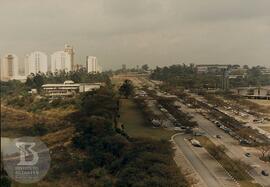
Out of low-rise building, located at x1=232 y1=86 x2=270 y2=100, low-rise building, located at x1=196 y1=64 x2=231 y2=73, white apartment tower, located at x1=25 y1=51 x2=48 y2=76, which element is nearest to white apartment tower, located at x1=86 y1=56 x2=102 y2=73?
white apartment tower, located at x1=25 y1=51 x2=48 y2=76

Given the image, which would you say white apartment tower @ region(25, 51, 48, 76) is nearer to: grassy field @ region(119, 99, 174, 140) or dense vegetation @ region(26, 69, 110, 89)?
dense vegetation @ region(26, 69, 110, 89)

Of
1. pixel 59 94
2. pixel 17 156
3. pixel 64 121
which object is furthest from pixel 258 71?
pixel 17 156

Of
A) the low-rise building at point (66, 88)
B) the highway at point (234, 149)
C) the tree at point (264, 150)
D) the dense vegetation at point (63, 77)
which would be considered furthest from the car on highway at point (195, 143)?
the dense vegetation at point (63, 77)

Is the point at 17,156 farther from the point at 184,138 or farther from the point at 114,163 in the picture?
the point at 184,138

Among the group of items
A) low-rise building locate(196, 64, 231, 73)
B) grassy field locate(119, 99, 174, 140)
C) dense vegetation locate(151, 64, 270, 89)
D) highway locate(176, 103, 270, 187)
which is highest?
low-rise building locate(196, 64, 231, 73)

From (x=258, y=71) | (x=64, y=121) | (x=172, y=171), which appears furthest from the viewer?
(x=258, y=71)

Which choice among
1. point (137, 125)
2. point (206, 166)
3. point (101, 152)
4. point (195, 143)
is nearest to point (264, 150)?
point (195, 143)
